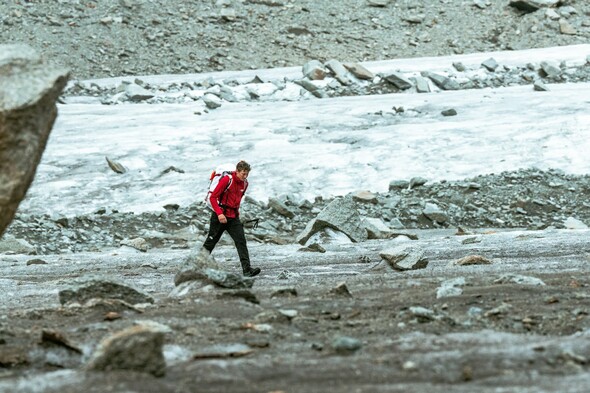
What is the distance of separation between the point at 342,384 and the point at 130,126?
21.6 meters

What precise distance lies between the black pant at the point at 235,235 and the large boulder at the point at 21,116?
5527 millimetres

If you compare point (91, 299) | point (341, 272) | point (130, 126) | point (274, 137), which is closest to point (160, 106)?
point (130, 126)

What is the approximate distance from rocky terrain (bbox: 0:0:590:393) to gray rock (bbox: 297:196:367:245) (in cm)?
4

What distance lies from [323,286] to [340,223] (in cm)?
699

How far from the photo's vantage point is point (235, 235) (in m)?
11.3

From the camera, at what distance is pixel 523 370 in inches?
189

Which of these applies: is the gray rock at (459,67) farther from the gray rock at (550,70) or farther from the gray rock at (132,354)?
the gray rock at (132,354)

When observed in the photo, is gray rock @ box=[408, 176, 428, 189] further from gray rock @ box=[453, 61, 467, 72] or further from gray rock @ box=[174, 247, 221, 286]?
gray rock @ box=[453, 61, 467, 72]

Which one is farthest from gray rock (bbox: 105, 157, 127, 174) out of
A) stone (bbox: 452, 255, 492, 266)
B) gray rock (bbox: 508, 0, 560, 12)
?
gray rock (bbox: 508, 0, 560, 12)

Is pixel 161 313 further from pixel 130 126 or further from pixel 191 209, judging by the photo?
pixel 130 126

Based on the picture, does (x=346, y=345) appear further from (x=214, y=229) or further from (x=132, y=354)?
(x=214, y=229)

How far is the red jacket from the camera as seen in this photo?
11.0 metres

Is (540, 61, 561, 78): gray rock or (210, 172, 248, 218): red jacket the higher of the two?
(210, 172, 248, 218): red jacket

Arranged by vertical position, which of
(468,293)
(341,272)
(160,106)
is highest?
(468,293)
